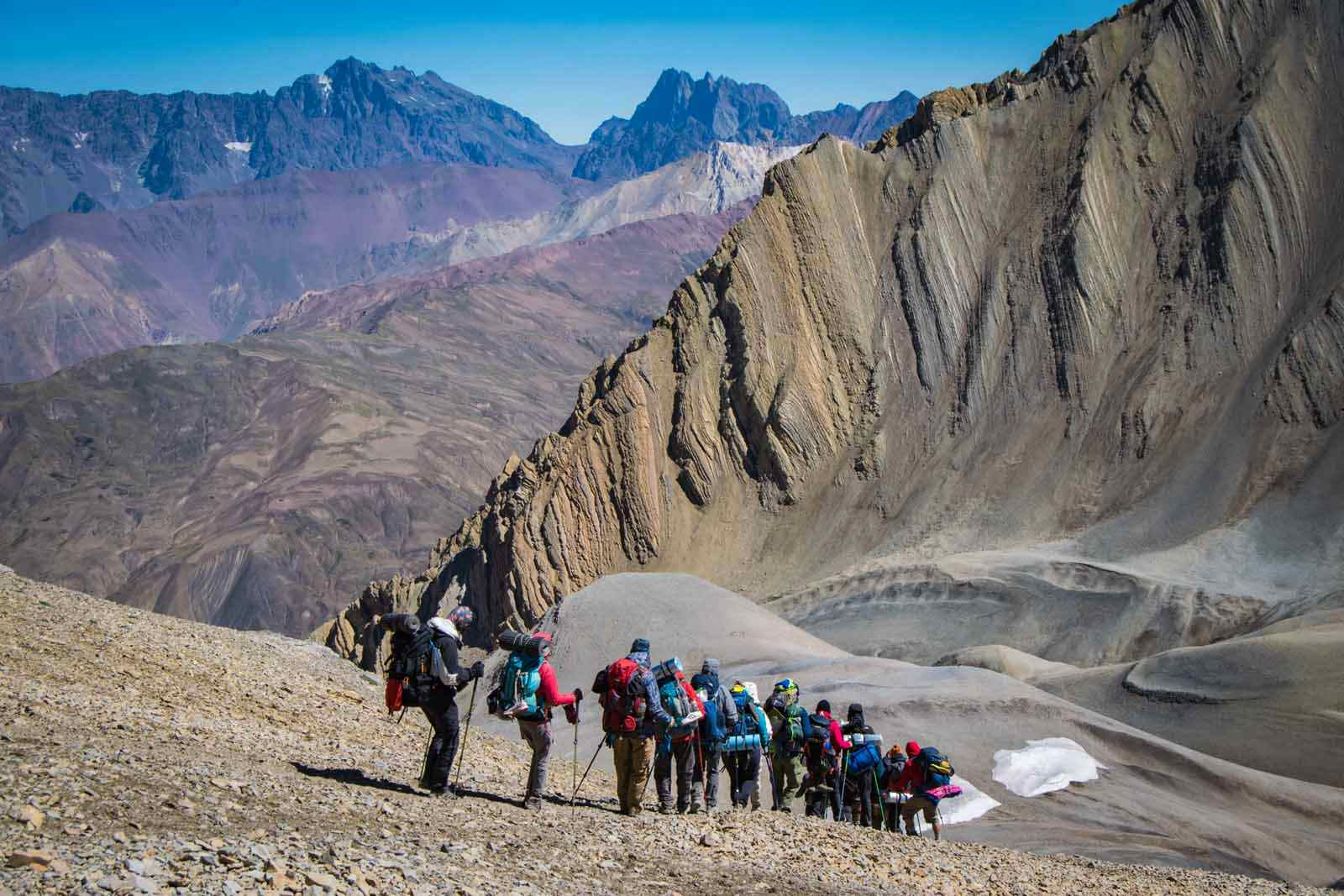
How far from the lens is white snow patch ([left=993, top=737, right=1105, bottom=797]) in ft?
71.2

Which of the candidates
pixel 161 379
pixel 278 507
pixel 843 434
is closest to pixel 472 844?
pixel 843 434

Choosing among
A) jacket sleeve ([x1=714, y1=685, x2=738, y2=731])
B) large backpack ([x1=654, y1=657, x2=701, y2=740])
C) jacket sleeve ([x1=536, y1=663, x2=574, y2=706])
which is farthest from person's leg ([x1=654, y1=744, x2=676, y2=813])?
jacket sleeve ([x1=536, y1=663, x2=574, y2=706])

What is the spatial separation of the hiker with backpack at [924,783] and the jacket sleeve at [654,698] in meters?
4.23

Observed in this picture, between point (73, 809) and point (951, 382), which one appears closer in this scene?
point (73, 809)

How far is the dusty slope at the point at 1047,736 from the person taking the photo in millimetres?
19281

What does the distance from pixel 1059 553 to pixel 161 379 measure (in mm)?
140583

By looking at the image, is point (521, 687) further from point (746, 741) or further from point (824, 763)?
point (824, 763)

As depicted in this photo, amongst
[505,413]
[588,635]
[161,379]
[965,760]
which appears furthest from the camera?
[505,413]

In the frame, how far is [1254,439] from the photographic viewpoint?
135 ft

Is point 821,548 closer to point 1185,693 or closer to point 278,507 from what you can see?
point 1185,693

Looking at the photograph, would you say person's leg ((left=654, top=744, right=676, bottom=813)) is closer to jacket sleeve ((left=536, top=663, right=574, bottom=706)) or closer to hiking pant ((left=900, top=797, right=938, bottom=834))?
jacket sleeve ((left=536, top=663, right=574, bottom=706))

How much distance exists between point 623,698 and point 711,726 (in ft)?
5.41

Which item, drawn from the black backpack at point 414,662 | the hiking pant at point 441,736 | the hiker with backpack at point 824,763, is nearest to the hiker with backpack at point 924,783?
the hiker with backpack at point 824,763

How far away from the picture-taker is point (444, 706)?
1123cm
